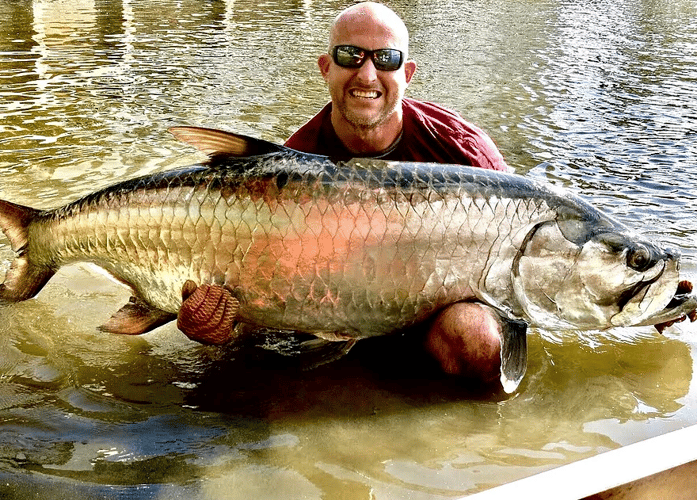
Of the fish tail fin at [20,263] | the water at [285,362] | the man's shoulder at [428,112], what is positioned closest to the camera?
the water at [285,362]

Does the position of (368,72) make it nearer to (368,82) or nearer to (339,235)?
(368,82)

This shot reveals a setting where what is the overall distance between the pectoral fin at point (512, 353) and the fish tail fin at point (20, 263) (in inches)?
85.6

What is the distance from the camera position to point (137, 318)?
3.20 metres

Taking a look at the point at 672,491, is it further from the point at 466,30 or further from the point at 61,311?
the point at 466,30

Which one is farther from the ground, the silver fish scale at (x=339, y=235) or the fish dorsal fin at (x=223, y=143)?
the fish dorsal fin at (x=223, y=143)

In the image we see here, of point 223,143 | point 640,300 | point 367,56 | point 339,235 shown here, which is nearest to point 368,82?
point 367,56

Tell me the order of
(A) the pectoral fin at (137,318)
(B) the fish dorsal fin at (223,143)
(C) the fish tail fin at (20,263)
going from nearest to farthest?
(B) the fish dorsal fin at (223,143)
(A) the pectoral fin at (137,318)
(C) the fish tail fin at (20,263)

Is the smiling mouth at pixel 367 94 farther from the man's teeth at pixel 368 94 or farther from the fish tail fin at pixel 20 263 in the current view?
the fish tail fin at pixel 20 263

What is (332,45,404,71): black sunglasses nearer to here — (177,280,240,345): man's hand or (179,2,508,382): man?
(179,2,508,382): man

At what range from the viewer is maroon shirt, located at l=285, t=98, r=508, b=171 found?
12.2 ft

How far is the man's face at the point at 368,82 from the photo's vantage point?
3.58 m

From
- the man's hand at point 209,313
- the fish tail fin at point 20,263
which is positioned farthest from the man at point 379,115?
the fish tail fin at point 20,263

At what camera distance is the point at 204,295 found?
2.89 metres

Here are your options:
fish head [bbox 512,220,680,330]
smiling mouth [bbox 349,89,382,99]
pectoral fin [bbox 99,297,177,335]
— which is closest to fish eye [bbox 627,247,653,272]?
fish head [bbox 512,220,680,330]
